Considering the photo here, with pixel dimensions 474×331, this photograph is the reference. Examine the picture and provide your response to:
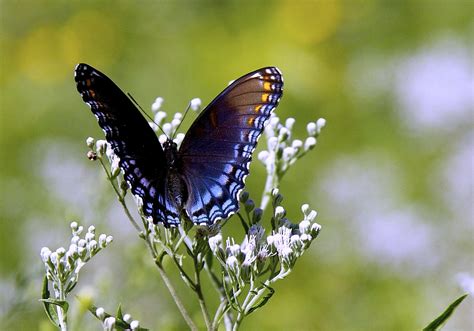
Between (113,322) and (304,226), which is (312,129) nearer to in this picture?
(304,226)

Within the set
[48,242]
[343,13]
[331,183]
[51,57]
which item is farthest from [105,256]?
[343,13]

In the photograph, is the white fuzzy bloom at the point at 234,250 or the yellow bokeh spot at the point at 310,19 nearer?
the white fuzzy bloom at the point at 234,250

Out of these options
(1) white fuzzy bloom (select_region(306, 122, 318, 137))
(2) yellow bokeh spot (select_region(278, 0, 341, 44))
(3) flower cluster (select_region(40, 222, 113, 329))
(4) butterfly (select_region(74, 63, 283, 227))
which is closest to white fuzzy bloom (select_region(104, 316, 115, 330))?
(3) flower cluster (select_region(40, 222, 113, 329))

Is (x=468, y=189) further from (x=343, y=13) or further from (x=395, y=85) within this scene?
(x=343, y=13)

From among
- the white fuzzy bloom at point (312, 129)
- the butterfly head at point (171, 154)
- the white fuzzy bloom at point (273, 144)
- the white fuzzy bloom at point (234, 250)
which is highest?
the butterfly head at point (171, 154)

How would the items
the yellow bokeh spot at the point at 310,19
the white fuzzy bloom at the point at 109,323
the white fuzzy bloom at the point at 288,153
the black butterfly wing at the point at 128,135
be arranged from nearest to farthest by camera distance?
the white fuzzy bloom at the point at 109,323, the black butterfly wing at the point at 128,135, the white fuzzy bloom at the point at 288,153, the yellow bokeh spot at the point at 310,19

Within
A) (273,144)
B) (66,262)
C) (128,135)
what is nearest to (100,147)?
(128,135)

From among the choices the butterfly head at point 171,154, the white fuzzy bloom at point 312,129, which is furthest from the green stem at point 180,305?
the white fuzzy bloom at point 312,129

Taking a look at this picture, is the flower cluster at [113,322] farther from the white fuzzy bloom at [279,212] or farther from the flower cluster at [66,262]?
the white fuzzy bloom at [279,212]
